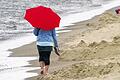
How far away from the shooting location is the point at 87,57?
1318 cm

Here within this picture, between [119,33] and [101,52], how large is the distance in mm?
3759

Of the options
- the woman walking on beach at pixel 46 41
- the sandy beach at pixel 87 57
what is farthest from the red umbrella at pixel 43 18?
the sandy beach at pixel 87 57

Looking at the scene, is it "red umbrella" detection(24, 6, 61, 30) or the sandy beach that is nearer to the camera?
the sandy beach

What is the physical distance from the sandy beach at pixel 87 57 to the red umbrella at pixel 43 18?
1021 millimetres

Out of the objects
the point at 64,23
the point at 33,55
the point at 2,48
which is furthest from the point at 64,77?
the point at 64,23

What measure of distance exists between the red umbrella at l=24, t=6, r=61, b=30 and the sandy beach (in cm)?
102

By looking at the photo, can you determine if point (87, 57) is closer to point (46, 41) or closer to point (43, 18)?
point (46, 41)

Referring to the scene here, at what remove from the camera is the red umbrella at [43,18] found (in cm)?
1067

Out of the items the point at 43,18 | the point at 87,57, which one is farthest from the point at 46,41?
the point at 87,57

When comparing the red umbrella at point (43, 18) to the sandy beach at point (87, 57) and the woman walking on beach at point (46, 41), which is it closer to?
the woman walking on beach at point (46, 41)

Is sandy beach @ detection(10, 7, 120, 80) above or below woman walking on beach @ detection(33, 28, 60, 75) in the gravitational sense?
below

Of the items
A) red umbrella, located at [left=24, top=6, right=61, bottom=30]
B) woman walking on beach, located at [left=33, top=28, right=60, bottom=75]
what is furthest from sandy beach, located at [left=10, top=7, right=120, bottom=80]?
red umbrella, located at [left=24, top=6, right=61, bottom=30]

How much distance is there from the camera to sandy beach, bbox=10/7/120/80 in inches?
392

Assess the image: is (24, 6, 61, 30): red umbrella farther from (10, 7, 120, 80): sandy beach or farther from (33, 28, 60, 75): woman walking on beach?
(10, 7, 120, 80): sandy beach
